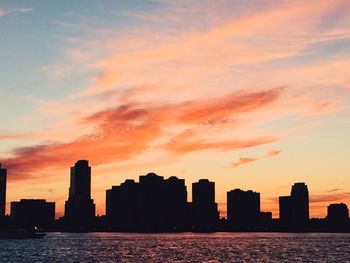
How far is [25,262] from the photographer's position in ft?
585

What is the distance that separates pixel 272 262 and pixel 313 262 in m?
13.9

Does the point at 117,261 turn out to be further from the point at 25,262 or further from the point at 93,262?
the point at 25,262

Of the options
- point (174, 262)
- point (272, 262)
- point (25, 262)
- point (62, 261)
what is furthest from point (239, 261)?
point (25, 262)

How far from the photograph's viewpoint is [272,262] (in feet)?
590

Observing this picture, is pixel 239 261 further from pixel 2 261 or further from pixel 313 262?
pixel 2 261

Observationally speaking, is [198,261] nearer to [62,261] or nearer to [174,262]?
[174,262]

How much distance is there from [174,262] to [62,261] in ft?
127

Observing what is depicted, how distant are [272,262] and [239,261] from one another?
39.3 ft

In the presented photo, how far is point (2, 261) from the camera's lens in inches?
7096

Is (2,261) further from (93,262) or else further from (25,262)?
(93,262)

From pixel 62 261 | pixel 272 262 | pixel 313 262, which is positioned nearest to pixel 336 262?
pixel 313 262

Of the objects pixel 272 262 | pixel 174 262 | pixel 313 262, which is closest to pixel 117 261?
pixel 174 262

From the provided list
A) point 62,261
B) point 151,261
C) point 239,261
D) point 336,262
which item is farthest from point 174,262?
point 336,262

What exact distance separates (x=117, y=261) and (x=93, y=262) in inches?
341
